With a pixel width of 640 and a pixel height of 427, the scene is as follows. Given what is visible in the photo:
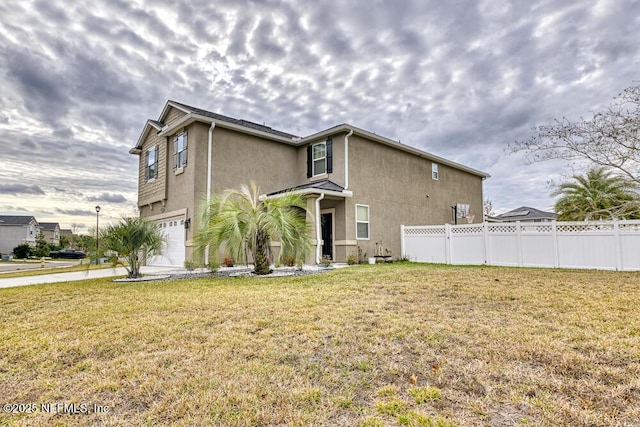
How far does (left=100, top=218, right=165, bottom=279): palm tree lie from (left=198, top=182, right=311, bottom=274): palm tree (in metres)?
1.65

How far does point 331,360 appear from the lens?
3277 millimetres

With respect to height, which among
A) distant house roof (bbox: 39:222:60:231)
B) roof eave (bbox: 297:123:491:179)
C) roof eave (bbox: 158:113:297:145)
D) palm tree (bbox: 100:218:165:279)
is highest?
A: roof eave (bbox: 158:113:297:145)

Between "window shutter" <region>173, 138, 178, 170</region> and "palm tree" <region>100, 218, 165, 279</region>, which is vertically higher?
"window shutter" <region>173, 138, 178, 170</region>

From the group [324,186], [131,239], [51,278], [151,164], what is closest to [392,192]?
[324,186]

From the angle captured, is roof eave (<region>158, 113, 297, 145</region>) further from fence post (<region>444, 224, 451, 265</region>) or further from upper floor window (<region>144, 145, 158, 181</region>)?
fence post (<region>444, 224, 451, 265</region>)

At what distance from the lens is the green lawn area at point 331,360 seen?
7.80 feet

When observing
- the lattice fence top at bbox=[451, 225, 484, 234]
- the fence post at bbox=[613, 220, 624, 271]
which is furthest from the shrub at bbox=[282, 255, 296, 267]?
the fence post at bbox=[613, 220, 624, 271]

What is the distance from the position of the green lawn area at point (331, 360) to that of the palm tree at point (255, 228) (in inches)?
134

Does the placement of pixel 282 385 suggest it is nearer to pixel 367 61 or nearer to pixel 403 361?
pixel 403 361

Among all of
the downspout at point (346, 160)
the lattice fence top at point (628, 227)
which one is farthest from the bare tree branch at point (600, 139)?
the downspout at point (346, 160)

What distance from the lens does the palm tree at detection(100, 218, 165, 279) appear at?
970 cm

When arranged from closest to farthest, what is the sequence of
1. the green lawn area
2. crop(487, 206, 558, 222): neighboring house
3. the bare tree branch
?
the green lawn area < the bare tree branch < crop(487, 206, 558, 222): neighboring house

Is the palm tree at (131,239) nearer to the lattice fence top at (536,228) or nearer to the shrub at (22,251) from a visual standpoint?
the lattice fence top at (536,228)

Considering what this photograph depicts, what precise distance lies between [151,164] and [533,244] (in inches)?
647
